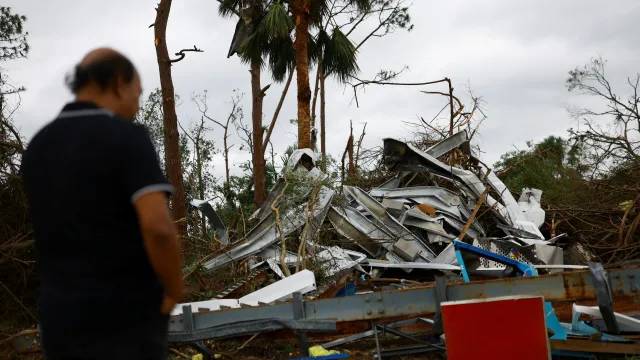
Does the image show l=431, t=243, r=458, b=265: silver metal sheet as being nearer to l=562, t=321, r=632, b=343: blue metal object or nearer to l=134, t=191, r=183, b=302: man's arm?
l=562, t=321, r=632, b=343: blue metal object

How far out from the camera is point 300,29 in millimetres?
13578

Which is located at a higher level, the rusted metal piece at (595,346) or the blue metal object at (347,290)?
the blue metal object at (347,290)

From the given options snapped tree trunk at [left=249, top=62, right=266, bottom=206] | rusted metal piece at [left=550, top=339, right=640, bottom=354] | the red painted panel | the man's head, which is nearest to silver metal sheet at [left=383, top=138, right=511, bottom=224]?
rusted metal piece at [left=550, top=339, right=640, bottom=354]

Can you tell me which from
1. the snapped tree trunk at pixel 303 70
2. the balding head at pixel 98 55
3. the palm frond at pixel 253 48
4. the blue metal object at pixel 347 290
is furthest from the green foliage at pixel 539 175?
the balding head at pixel 98 55

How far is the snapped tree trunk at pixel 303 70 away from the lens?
1311 cm

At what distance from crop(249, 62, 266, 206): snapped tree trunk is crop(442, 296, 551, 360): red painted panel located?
10561mm

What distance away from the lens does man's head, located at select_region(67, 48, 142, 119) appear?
5.90 ft

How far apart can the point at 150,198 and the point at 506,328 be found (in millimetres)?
2020

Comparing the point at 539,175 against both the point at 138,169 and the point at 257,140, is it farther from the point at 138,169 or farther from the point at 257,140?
the point at 138,169

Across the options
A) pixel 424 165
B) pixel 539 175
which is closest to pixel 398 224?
pixel 424 165

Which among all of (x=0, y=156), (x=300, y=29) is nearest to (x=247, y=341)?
(x=0, y=156)

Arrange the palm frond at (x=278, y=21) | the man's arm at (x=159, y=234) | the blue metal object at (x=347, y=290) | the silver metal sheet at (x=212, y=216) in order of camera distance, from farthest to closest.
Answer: the palm frond at (x=278, y=21), the silver metal sheet at (x=212, y=216), the blue metal object at (x=347, y=290), the man's arm at (x=159, y=234)

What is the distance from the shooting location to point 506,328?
3.04 m

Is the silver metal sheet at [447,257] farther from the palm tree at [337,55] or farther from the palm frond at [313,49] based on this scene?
the palm frond at [313,49]
